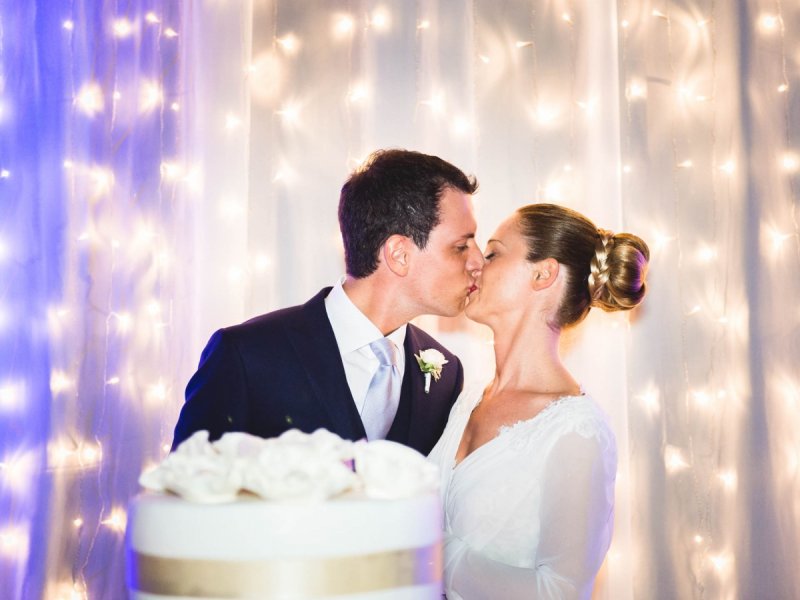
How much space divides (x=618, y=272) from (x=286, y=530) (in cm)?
142

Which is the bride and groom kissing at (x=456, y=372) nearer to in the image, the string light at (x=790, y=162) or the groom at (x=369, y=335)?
the groom at (x=369, y=335)

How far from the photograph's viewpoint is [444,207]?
217 cm

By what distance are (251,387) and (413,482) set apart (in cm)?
109

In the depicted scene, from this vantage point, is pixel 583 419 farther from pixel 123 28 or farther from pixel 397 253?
pixel 123 28

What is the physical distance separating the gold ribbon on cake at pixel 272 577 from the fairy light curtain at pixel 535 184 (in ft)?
6.16

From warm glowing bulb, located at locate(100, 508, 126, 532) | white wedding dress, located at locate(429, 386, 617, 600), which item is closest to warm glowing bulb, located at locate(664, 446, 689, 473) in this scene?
white wedding dress, located at locate(429, 386, 617, 600)

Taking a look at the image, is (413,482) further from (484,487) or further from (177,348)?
(177,348)

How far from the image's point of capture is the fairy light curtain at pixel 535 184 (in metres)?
2.64

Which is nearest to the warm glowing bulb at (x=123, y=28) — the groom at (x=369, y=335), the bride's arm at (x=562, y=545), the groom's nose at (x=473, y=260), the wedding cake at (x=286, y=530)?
the groom at (x=369, y=335)

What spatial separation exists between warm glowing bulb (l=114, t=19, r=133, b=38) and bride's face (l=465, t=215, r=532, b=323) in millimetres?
1529

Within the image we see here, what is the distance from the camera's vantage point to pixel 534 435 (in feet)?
5.95

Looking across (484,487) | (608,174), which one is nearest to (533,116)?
(608,174)

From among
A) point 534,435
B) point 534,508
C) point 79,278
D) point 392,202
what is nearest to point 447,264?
point 392,202

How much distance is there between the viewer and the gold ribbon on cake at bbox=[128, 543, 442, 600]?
781 millimetres
